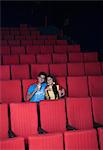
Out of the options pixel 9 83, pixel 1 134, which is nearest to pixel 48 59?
pixel 9 83

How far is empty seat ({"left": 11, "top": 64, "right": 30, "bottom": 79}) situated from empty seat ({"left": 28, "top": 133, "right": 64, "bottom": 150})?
52 centimetres

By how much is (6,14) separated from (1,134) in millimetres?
1868

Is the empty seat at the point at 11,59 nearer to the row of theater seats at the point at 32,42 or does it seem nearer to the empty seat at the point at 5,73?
the empty seat at the point at 5,73

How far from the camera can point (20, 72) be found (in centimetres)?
111

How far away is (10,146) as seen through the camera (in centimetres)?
57

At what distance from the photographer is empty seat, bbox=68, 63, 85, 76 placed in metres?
1.17

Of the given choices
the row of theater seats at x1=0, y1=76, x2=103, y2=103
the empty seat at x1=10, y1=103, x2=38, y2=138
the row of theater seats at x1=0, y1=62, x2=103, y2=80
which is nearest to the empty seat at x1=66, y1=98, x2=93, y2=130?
the empty seat at x1=10, y1=103, x2=38, y2=138

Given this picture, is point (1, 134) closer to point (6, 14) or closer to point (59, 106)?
point (59, 106)

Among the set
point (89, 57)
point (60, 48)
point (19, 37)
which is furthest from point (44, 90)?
point (19, 37)

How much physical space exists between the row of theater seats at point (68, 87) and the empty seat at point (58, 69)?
0.44 feet

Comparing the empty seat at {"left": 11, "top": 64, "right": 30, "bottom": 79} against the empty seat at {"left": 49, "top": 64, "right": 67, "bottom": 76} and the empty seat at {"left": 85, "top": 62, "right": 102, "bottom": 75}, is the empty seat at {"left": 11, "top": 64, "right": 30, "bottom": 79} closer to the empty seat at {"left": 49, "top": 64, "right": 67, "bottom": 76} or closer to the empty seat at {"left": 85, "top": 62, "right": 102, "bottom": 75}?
the empty seat at {"left": 49, "top": 64, "right": 67, "bottom": 76}

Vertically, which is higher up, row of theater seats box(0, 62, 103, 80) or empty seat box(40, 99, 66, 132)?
row of theater seats box(0, 62, 103, 80)

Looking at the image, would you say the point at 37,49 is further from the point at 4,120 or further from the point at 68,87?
the point at 4,120

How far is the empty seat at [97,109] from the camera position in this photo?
0.82 meters
